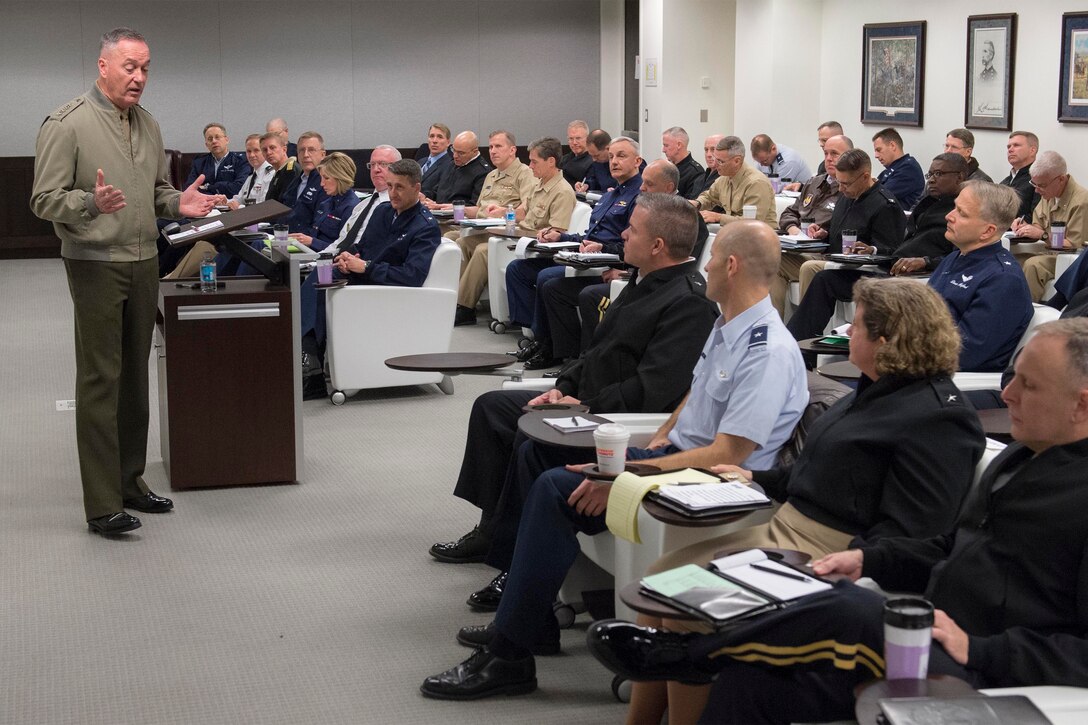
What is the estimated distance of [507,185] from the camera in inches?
401

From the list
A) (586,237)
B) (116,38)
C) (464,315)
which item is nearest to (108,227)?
(116,38)

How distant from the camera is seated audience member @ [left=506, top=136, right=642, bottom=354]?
7824mm

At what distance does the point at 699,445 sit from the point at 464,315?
5.87 meters

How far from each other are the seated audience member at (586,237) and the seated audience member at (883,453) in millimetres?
Result: 4913

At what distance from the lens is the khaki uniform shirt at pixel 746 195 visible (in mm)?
8945

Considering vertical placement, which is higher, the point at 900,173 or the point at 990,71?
the point at 990,71

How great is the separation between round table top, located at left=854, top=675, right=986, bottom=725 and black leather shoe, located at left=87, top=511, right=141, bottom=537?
327 centimetres

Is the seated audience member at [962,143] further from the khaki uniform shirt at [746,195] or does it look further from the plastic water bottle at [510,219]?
the plastic water bottle at [510,219]

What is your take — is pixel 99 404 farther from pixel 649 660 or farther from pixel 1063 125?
pixel 1063 125

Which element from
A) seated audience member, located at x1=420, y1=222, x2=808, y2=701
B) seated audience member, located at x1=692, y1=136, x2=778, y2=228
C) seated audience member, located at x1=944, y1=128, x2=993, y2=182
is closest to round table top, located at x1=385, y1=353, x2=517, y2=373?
seated audience member, located at x1=420, y1=222, x2=808, y2=701

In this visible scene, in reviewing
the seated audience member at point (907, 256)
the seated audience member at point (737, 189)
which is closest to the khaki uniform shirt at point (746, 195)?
the seated audience member at point (737, 189)

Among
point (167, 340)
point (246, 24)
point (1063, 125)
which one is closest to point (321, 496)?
point (167, 340)

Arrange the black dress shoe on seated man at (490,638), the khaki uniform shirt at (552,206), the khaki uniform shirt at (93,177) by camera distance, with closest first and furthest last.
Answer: the black dress shoe on seated man at (490,638) < the khaki uniform shirt at (93,177) < the khaki uniform shirt at (552,206)

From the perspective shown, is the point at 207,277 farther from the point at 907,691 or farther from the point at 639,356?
the point at 907,691
